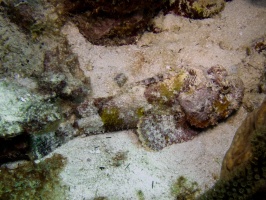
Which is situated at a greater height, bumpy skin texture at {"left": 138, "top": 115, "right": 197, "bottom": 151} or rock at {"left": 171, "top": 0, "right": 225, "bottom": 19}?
rock at {"left": 171, "top": 0, "right": 225, "bottom": 19}

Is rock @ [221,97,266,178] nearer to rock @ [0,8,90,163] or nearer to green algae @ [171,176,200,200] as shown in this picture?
green algae @ [171,176,200,200]

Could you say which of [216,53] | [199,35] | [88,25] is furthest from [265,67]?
[88,25]

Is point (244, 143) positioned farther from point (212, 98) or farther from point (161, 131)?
point (161, 131)

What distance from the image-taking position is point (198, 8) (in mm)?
4895

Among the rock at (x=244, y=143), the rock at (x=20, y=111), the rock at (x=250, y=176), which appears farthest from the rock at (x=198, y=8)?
the rock at (x=20, y=111)

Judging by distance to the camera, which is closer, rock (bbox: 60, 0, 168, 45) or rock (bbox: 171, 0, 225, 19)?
rock (bbox: 60, 0, 168, 45)

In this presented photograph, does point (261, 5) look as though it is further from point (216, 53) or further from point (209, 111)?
point (209, 111)

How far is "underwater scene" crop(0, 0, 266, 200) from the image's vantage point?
3.29m

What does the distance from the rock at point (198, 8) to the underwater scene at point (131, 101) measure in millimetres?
21

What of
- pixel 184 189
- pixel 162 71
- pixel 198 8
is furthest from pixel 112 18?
pixel 184 189

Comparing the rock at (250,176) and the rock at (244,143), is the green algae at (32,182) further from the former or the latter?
the rock at (244,143)

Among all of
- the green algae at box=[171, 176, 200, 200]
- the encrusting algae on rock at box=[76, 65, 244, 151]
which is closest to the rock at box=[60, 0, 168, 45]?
the encrusting algae on rock at box=[76, 65, 244, 151]

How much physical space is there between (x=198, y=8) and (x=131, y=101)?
2471 millimetres

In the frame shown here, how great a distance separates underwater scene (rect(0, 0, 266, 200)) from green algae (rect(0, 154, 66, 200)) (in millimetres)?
13
